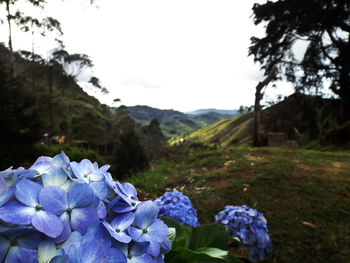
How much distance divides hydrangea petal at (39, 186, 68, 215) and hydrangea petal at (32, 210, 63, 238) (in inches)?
0.6

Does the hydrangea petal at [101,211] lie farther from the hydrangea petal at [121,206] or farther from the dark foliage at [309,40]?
the dark foliage at [309,40]

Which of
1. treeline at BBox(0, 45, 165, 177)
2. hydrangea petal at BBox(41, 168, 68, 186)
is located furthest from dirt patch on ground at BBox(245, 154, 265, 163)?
hydrangea petal at BBox(41, 168, 68, 186)

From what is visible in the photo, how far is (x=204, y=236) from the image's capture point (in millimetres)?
929

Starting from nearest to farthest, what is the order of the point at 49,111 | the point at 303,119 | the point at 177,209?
the point at 177,209, the point at 303,119, the point at 49,111

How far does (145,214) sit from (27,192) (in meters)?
0.25

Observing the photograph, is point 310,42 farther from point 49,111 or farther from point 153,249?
point 49,111

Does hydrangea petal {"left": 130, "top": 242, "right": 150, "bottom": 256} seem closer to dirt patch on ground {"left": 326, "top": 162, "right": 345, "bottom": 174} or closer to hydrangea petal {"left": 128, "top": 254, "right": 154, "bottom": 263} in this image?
hydrangea petal {"left": 128, "top": 254, "right": 154, "bottom": 263}

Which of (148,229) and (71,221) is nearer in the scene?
(71,221)

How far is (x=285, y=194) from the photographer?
3.83 meters

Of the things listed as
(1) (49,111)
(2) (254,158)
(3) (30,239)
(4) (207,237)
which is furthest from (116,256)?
(1) (49,111)

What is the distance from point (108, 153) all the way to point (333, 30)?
27512 mm

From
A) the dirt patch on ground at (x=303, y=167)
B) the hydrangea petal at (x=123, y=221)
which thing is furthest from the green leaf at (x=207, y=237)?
the dirt patch on ground at (x=303, y=167)

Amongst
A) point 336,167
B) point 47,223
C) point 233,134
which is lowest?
point 233,134

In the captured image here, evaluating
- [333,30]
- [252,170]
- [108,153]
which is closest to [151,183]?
[252,170]
